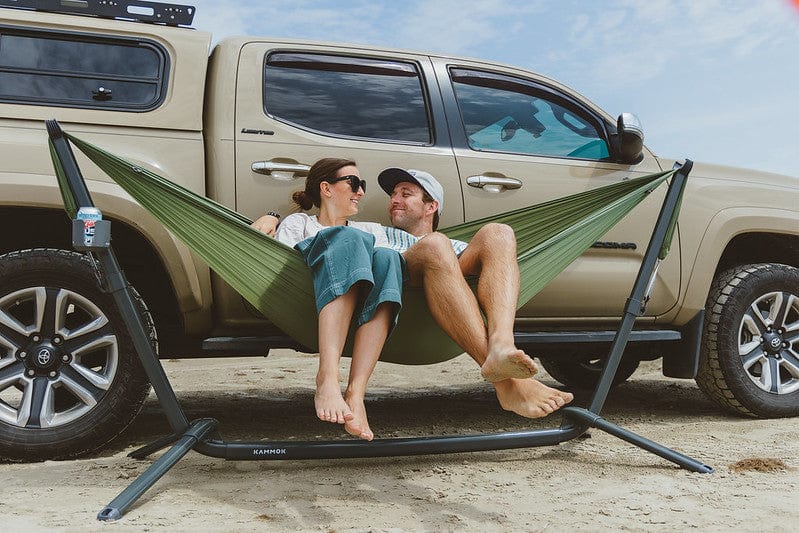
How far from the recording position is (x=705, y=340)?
3.78 meters

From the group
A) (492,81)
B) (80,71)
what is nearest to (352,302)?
(80,71)

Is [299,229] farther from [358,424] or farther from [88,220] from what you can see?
[358,424]

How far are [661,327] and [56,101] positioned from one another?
9.89 feet

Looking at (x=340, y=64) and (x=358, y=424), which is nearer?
(x=358, y=424)

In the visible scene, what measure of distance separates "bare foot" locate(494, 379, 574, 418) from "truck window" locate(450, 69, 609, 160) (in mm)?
1389

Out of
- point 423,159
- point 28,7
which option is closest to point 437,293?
point 423,159

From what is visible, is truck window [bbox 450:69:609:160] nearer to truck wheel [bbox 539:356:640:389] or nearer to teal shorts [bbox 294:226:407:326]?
teal shorts [bbox 294:226:407:326]

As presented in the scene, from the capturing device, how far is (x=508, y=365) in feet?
7.30

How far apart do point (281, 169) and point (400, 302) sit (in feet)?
3.20

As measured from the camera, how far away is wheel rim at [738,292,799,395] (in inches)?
150

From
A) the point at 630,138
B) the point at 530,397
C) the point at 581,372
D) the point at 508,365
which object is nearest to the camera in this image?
the point at 508,365

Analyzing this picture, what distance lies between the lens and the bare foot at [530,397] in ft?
7.79

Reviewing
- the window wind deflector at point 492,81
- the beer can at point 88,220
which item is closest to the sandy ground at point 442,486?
the beer can at point 88,220

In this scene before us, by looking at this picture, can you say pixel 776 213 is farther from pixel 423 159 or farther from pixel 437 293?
pixel 437 293
